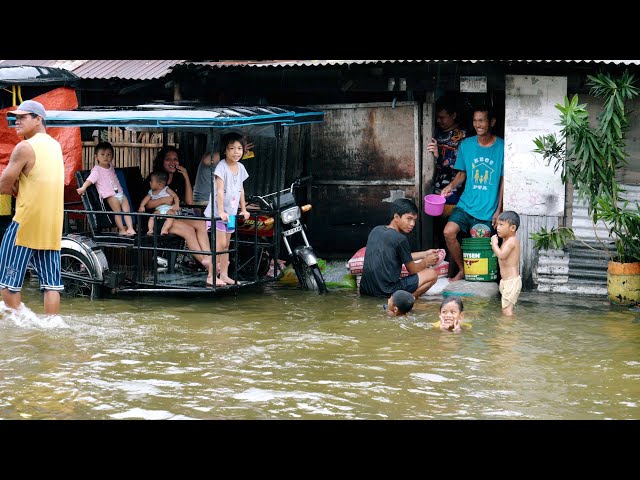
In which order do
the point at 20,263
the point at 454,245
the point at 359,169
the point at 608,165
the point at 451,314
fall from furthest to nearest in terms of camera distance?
the point at 359,169 < the point at 454,245 < the point at 608,165 < the point at 451,314 < the point at 20,263

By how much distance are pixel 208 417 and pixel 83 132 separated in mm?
8181

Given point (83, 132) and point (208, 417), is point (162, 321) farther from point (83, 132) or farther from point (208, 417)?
point (83, 132)

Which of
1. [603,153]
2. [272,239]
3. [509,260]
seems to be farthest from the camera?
[272,239]

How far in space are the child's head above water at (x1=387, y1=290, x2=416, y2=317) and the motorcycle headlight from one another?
2195 millimetres

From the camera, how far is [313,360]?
924 centimetres

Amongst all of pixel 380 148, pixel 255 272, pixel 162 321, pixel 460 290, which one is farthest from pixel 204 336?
pixel 380 148

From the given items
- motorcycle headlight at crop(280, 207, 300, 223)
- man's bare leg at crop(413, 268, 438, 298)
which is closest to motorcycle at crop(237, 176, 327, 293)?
motorcycle headlight at crop(280, 207, 300, 223)

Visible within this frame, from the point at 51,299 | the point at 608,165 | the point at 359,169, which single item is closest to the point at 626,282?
the point at 608,165

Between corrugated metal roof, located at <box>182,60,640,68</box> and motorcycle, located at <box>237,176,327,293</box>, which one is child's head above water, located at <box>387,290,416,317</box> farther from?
corrugated metal roof, located at <box>182,60,640,68</box>

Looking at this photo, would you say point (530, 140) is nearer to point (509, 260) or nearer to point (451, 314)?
point (509, 260)

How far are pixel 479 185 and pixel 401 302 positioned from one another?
8.86ft

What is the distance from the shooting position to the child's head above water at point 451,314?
10227mm

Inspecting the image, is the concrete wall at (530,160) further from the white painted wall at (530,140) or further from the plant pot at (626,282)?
the plant pot at (626,282)
